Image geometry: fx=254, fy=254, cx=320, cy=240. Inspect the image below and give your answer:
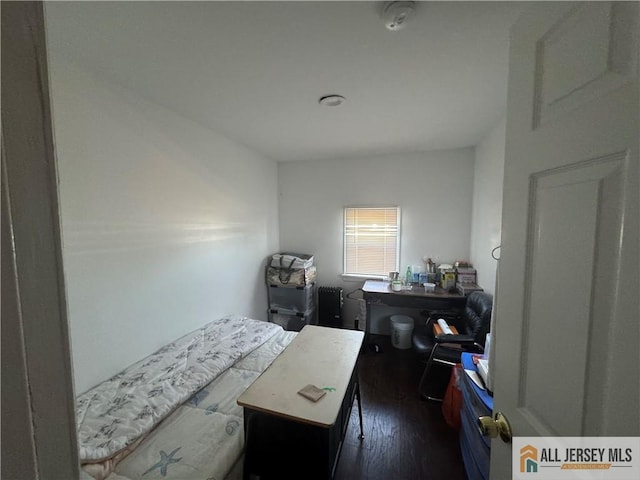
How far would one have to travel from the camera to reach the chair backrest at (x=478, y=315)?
2096 mm

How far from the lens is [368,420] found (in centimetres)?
203

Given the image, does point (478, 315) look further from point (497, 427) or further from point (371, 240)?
point (497, 427)

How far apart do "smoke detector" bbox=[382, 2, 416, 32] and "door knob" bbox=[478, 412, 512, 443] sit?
1.53 m

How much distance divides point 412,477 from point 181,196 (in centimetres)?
261

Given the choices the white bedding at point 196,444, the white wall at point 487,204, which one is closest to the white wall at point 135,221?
the white bedding at point 196,444

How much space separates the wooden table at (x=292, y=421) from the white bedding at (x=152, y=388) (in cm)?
34

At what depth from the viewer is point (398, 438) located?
186 cm

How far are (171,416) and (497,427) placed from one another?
1622 millimetres

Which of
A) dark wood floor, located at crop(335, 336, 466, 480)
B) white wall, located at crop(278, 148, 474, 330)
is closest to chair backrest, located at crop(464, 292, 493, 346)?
dark wood floor, located at crop(335, 336, 466, 480)

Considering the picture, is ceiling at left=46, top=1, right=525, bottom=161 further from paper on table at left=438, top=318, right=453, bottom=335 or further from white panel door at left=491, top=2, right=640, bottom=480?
paper on table at left=438, top=318, right=453, bottom=335

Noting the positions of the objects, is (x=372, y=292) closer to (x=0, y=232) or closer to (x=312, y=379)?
(x=312, y=379)

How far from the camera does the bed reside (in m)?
1.17

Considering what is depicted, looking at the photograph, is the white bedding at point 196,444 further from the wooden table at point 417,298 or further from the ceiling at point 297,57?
the ceiling at point 297,57

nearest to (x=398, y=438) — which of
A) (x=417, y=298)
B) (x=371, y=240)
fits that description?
(x=417, y=298)
